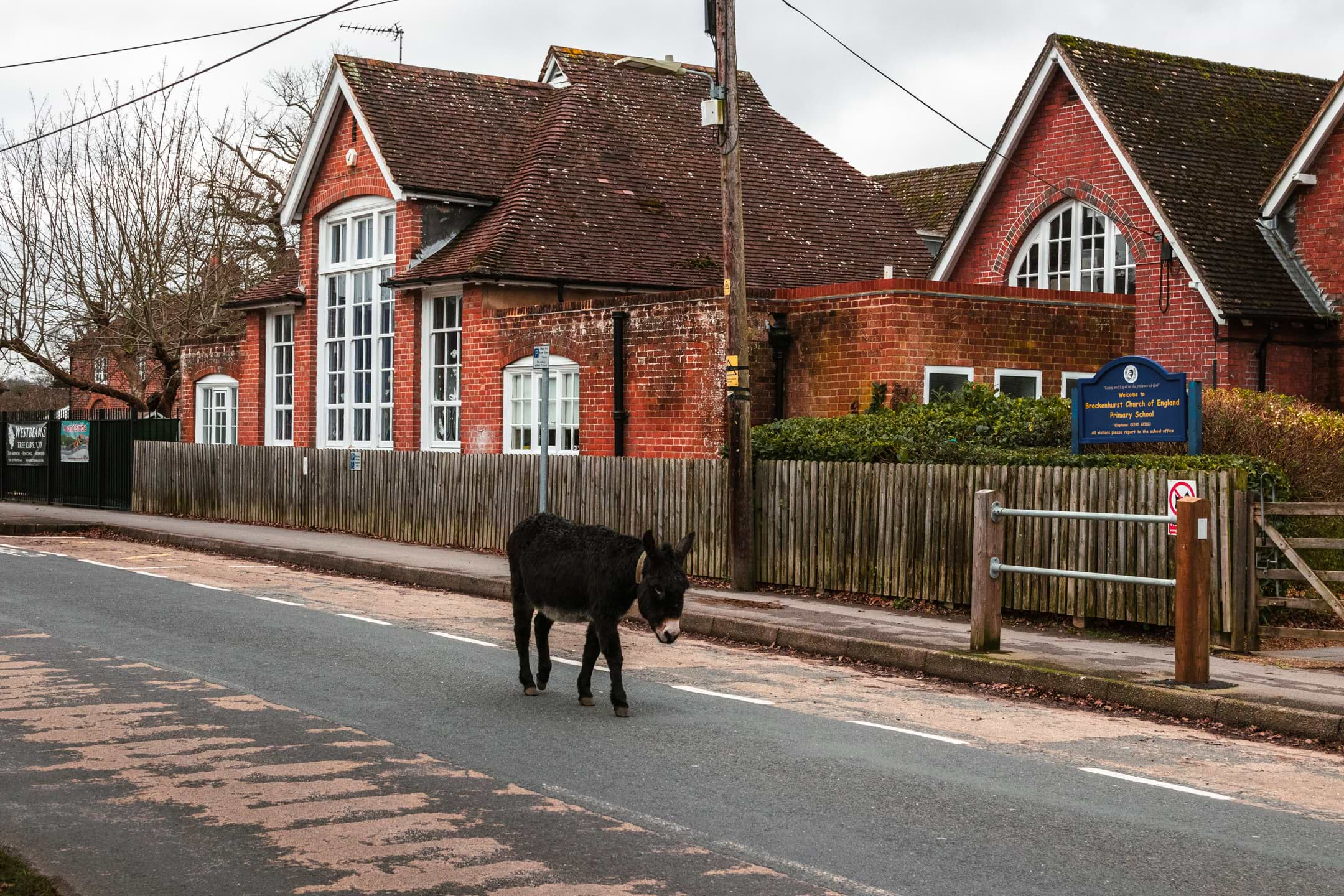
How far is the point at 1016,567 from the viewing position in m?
11.7

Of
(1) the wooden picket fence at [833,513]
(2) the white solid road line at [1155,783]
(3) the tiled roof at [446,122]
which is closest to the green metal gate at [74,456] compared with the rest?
(1) the wooden picket fence at [833,513]

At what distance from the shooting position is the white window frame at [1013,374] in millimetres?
19812

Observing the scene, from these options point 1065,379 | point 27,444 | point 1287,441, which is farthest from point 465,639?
point 27,444

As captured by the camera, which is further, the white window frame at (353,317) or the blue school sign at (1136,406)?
the white window frame at (353,317)

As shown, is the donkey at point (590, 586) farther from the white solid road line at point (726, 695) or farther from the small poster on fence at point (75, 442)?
the small poster on fence at point (75, 442)

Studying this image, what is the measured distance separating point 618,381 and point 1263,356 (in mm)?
9207

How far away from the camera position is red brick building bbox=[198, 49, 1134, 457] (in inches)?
785

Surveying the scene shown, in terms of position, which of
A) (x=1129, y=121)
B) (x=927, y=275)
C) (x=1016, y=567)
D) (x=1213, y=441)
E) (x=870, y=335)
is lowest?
(x=1016, y=567)

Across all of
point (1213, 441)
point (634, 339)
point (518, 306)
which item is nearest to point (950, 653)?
point (1213, 441)

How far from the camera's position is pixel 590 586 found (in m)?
9.41

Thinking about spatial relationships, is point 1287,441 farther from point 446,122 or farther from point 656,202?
point 446,122

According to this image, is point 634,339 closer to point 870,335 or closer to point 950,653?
point 870,335

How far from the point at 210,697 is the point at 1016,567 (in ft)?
19.8

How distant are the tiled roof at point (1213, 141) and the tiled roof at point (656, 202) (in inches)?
228
